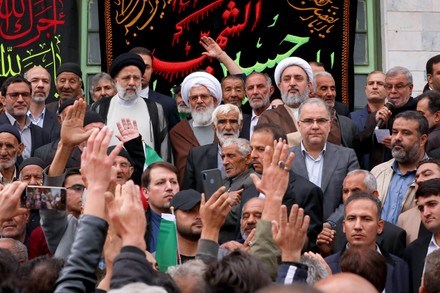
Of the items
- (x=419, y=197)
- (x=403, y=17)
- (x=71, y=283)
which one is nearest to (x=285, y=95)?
(x=419, y=197)

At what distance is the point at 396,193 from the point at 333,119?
156 cm

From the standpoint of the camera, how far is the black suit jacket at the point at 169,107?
41.7ft

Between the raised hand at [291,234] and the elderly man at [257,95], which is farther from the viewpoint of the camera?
the elderly man at [257,95]

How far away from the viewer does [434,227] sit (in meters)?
9.50

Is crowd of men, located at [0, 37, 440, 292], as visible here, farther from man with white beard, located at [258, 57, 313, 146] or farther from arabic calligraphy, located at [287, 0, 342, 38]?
arabic calligraphy, located at [287, 0, 342, 38]

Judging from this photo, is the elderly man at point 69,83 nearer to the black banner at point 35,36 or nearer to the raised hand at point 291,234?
the black banner at point 35,36

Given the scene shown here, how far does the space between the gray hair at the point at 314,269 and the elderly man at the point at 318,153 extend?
3.31 m

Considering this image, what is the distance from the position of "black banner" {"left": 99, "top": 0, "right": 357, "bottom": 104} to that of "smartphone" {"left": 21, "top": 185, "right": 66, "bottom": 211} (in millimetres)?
7793

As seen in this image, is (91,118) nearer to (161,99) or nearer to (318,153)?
(318,153)

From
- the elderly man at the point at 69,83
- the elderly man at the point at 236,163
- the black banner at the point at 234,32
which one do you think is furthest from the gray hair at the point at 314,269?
the black banner at the point at 234,32

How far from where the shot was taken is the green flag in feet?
29.2

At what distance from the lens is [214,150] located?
11484mm

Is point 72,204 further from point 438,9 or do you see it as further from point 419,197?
point 438,9

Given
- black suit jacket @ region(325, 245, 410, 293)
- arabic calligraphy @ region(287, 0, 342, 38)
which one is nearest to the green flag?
black suit jacket @ region(325, 245, 410, 293)
